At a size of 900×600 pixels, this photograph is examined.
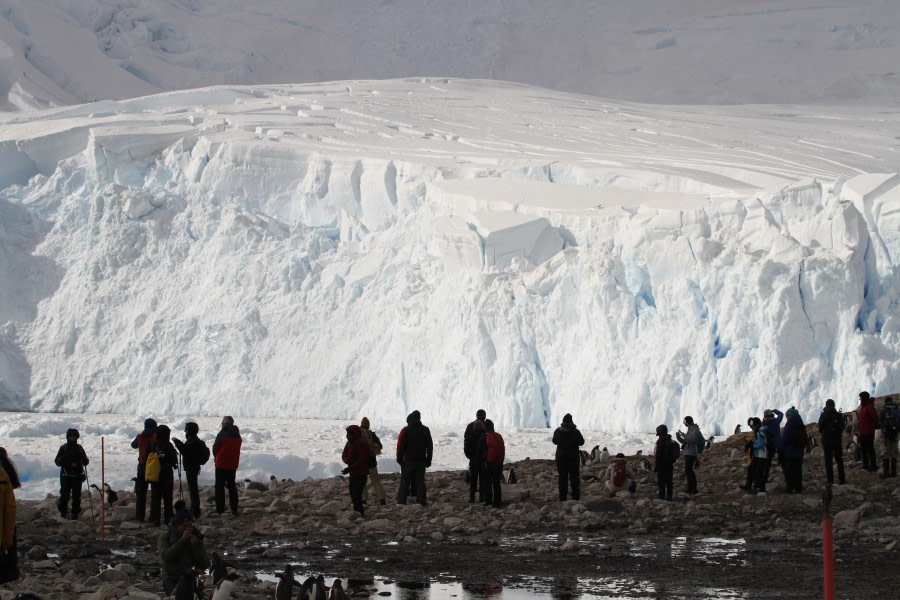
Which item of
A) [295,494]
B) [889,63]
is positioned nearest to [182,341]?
[295,494]

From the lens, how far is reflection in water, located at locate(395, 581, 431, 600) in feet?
20.3

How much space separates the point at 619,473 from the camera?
10.4 m

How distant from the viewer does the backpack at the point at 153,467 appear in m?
8.63

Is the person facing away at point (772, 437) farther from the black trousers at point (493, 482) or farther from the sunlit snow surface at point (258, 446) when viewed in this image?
the sunlit snow surface at point (258, 446)

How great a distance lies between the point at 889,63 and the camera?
5222cm

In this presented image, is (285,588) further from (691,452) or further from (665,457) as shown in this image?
(691,452)

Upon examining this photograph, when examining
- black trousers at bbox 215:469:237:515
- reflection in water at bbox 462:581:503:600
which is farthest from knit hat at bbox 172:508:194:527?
black trousers at bbox 215:469:237:515

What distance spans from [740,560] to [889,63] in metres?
49.6

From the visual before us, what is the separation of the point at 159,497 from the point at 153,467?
275 millimetres

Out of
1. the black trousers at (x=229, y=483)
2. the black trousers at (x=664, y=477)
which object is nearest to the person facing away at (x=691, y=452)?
the black trousers at (x=664, y=477)

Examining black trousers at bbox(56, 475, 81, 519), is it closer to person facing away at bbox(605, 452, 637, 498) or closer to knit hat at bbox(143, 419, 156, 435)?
knit hat at bbox(143, 419, 156, 435)

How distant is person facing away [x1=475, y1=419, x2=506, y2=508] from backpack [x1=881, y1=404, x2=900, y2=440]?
3427mm

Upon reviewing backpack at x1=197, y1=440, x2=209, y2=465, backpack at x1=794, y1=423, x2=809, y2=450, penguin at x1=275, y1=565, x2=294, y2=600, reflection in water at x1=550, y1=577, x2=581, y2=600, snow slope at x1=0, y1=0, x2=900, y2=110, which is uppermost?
snow slope at x1=0, y1=0, x2=900, y2=110

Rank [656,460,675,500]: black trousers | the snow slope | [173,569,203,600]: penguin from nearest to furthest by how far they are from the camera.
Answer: [173,569,203,600]: penguin → [656,460,675,500]: black trousers → the snow slope
